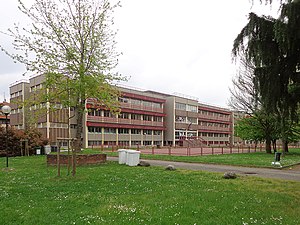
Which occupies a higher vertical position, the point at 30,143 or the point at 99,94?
the point at 99,94

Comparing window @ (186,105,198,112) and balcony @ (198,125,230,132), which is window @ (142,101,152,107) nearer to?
window @ (186,105,198,112)

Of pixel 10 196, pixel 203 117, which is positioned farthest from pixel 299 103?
pixel 203 117

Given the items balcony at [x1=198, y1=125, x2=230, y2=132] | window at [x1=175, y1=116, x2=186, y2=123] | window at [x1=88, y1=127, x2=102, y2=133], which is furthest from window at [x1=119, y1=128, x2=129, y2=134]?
balcony at [x1=198, y1=125, x2=230, y2=132]

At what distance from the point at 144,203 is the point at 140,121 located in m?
61.0

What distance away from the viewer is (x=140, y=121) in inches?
2709

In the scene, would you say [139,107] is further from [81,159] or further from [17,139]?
[81,159]

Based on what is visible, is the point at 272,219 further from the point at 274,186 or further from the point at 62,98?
the point at 62,98

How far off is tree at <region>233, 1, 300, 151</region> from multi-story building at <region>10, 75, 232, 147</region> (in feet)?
130

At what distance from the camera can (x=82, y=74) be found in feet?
52.6

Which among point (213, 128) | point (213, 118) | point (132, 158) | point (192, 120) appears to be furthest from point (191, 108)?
point (132, 158)

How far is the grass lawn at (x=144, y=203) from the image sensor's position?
6422 millimetres

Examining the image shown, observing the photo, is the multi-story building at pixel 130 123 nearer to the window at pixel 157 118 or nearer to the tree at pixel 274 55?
the window at pixel 157 118

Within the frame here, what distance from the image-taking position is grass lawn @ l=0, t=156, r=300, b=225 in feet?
21.1

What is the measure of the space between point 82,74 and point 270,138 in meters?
30.4
